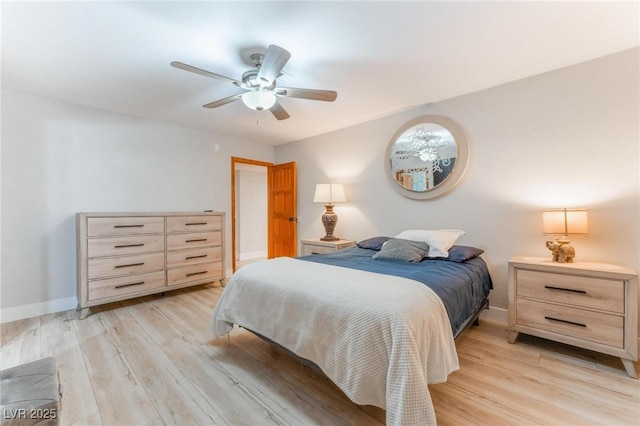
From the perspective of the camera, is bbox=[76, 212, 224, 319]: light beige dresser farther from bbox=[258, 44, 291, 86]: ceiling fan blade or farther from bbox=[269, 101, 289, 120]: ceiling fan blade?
bbox=[258, 44, 291, 86]: ceiling fan blade

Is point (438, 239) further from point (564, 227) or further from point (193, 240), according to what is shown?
point (193, 240)

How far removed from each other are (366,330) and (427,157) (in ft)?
7.91

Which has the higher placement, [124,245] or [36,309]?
[124,245]

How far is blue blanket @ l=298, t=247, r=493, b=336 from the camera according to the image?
1.78m

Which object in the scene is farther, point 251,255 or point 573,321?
point 251,255

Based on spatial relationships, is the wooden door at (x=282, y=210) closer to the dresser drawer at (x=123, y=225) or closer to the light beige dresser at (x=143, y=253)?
the light beige dresser at (x=143, y=253)

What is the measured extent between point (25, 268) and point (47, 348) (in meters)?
1.26

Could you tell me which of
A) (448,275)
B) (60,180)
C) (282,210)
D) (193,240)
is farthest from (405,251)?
(60,180)

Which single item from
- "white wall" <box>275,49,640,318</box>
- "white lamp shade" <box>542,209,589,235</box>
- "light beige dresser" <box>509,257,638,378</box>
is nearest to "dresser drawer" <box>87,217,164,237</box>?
"white wall" <box>275,49,640,318</box>

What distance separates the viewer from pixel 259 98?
211 centimetres

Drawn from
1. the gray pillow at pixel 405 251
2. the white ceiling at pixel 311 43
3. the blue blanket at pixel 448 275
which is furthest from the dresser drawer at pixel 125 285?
the gray pillow at pixel 405 251

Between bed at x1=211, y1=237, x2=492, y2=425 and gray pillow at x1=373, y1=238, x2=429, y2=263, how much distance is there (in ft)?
0.52

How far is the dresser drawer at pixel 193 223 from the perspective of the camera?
350 cm

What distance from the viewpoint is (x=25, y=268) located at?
2906 millimetres
